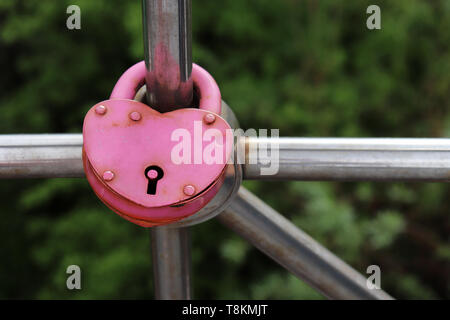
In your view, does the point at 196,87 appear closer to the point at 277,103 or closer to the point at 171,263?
the point at 171,263

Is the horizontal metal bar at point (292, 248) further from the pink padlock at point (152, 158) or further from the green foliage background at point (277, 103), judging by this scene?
the green foliage background at point (277, 103)

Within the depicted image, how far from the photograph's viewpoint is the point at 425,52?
4.27 ft

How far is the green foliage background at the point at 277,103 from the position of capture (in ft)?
4.10

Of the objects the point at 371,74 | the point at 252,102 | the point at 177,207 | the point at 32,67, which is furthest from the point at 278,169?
the point at 32,67

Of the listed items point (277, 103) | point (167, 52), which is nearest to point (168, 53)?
point (167, 52)

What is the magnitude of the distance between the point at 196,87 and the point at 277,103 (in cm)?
97

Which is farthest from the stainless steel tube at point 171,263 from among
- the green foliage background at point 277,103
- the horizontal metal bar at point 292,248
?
the green foliage background at point 277,103

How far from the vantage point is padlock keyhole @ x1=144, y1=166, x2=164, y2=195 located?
31 centimetres

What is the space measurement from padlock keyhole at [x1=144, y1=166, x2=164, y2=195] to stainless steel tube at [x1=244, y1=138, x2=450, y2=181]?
75 millimetres

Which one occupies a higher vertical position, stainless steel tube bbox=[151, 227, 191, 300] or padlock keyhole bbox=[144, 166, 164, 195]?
padlock keyhole bbox=[144, 166, 164, 195]

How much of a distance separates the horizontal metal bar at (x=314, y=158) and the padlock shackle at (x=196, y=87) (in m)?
0.04

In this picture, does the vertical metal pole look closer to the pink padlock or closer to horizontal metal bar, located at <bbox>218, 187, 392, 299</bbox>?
the pink padlock

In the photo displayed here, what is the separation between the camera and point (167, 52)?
0.31 meters

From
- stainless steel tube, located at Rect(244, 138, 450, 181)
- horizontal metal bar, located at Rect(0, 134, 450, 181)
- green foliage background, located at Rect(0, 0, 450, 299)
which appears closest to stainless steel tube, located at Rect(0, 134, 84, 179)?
horizontal metal bar, located at Rect(0, 134, 450, 181)
